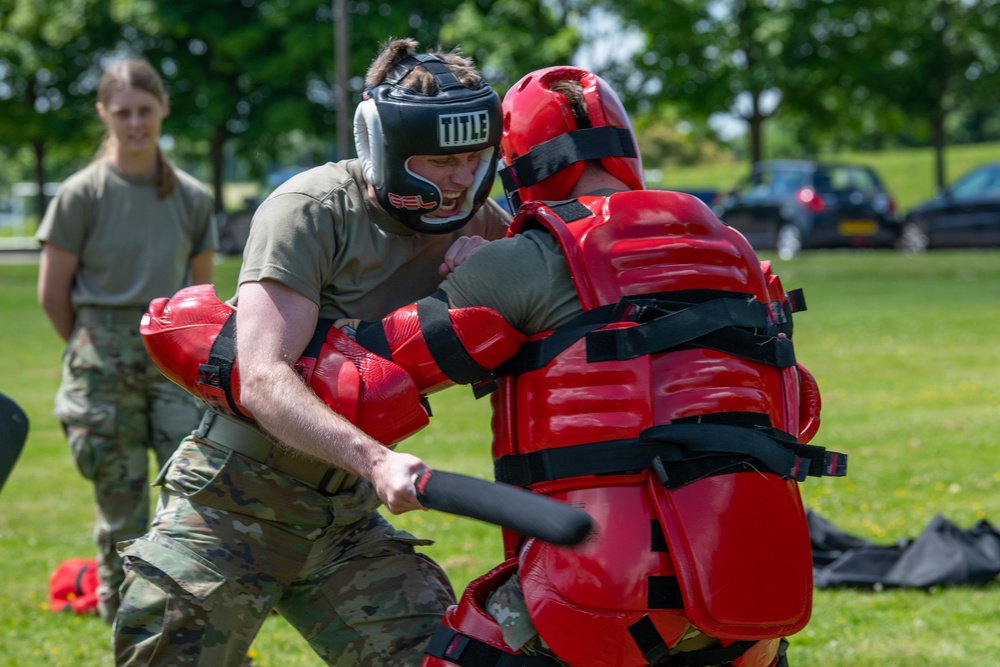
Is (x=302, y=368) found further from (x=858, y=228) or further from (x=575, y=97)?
(x=858, y=228)

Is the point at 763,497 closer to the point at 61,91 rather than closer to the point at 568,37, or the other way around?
the point at 568,37

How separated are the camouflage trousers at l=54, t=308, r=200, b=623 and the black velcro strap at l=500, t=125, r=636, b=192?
3.25 metres

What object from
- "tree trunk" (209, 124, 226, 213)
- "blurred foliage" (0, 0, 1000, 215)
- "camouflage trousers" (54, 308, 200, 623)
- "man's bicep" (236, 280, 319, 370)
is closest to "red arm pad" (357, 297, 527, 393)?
"man's bicep" (236, 280, 319, 370)

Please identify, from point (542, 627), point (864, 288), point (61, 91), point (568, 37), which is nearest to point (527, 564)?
point (542, 627)

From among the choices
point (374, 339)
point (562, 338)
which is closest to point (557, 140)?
point (562, 338)

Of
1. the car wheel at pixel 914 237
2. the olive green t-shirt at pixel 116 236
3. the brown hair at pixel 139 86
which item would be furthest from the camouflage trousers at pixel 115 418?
the car wheel at pixel 914 237

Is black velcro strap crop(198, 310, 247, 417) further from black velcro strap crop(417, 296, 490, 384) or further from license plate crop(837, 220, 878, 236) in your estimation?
license plate crop(837, 220, 878, 236)

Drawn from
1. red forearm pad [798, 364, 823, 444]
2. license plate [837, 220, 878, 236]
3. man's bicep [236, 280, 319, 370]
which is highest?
man's bicep [236, 280, 319, 370]

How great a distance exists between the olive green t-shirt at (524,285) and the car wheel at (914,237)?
24.6 m

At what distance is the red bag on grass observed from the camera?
629 cm

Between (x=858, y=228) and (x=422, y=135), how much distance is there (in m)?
24.3

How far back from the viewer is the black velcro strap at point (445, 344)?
3020 millimetres

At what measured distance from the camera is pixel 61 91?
3681cm

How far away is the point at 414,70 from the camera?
3.39m
